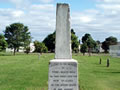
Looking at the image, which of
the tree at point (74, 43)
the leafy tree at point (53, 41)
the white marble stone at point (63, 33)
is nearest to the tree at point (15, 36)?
the leafy tree at point (53, 41)

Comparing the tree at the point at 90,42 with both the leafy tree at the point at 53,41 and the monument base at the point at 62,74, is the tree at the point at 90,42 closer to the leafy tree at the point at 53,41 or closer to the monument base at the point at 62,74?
the leafy tree at the point at 53,41

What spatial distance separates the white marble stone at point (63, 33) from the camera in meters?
8.68

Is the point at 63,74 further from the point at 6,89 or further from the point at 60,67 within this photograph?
the point at 6,89

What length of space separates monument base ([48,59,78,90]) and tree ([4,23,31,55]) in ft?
305

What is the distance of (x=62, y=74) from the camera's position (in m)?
8.30

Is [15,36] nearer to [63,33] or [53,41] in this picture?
[53,41]

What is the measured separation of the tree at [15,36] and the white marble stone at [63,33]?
9256cm

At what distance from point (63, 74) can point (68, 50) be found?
888mm

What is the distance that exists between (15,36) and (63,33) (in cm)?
9465

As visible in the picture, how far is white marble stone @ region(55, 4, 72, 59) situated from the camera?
868 centimetres

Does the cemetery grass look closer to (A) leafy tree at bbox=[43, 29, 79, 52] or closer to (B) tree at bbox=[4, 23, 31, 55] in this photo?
(B) tree at bbox=[4, 23, 31, 55]

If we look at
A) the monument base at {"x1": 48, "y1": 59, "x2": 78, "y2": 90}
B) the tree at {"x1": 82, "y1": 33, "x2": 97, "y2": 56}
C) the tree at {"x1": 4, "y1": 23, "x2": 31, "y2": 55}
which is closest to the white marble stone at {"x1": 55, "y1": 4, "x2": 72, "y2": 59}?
the monument base at {"x1": 48, "y1": 59, "x2": 78, "y2": 90}

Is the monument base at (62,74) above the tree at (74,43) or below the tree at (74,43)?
below

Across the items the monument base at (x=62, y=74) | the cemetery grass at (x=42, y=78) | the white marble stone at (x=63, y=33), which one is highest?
the white marble stone at (x=63, y=33)
